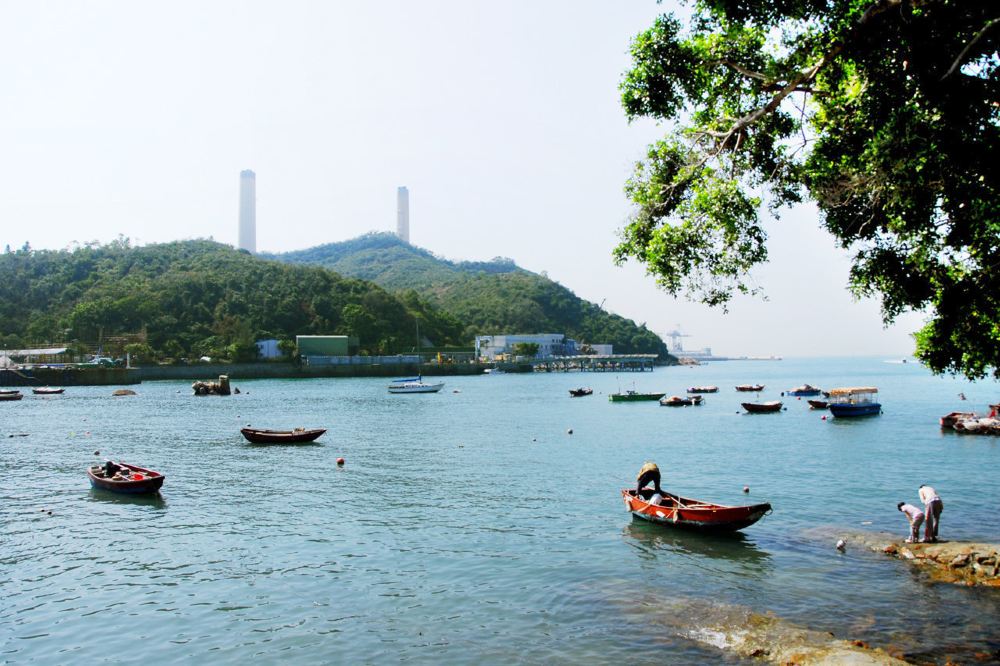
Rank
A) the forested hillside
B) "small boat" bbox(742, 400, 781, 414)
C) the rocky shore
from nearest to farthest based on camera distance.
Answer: the rocky shore → "small boat" bbox(742, 400, 781, 414) → the forested hillside

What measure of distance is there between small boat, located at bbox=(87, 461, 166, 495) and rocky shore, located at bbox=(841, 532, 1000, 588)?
24.7 m

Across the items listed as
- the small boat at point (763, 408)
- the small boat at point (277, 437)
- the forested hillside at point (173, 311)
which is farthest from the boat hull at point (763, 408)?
the forested hillside at point (173, 311)

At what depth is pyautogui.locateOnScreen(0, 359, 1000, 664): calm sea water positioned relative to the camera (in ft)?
45.6

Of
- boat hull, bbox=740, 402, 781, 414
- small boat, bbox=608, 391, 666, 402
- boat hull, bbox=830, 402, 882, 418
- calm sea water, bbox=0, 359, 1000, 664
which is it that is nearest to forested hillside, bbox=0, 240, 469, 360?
small boat, bbox=608, 391, 666, 402

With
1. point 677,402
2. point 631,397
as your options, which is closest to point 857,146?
point 677,402

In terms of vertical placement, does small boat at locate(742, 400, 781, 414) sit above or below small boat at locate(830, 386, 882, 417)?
below

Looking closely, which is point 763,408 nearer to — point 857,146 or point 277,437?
point 277,437

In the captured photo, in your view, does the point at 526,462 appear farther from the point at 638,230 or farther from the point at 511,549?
the point at 638,230

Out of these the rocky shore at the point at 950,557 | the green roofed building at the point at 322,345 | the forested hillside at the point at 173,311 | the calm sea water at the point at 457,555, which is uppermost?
the forested hillside at the point at 173,311

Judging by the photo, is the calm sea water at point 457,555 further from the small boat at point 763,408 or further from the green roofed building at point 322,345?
the green roofed building at point 322,345

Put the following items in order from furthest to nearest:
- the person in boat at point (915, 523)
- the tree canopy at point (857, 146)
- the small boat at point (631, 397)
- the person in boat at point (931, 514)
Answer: the small boat at point (631, 397) < the person in boat at point (915, 523) < the person in boat at point (931, 514) < the tree canopy at point (857, 146)

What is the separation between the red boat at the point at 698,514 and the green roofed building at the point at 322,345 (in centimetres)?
15120

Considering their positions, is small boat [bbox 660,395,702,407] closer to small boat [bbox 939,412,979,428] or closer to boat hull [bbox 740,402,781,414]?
boat hull [bbox 740,402,781,414]

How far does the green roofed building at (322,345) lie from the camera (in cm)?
16612
